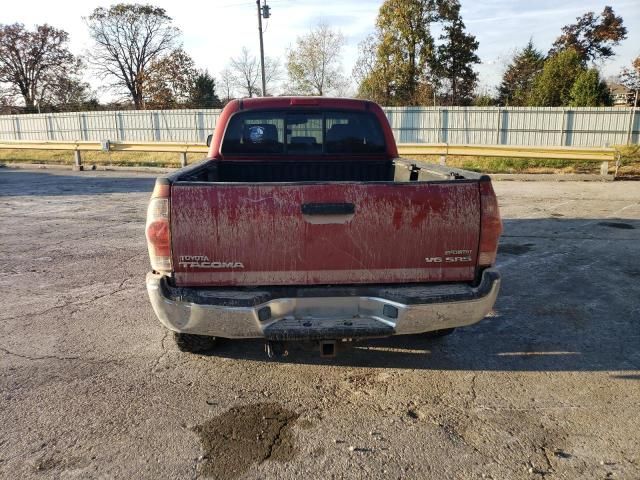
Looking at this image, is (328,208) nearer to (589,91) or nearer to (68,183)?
(68,183)

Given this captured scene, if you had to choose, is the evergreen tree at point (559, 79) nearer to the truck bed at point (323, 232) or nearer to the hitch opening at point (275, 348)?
the truck bed at point (323, 232)

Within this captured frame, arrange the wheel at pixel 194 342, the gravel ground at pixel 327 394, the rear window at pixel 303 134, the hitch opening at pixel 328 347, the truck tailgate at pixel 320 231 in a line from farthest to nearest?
the rear window at pixel 303 134 < the wheel at pixel 194 342 < the hitch opening at pixel 328 347 < the truck tailgate at pixel 320 231 < the gravel ground at pixel 327 394

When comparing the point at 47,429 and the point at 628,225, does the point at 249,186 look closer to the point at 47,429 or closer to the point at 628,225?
the point at 47,429

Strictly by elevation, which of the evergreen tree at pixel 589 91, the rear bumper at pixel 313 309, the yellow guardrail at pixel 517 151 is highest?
the evergreen tree at pixel 589 91

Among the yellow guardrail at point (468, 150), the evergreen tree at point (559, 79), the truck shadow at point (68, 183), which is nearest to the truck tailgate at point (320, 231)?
the truck shadow at point (68, 183)

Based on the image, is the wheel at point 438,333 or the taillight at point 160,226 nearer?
the taillight at point 160,226

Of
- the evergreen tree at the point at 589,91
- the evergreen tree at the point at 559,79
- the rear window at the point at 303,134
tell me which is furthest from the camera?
the evergreen tree at the point at 559,79

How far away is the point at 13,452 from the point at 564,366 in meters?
3.63

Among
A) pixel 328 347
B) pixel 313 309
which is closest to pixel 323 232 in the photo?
pixel 313 309

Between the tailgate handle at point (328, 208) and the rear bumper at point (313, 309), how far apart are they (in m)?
0.49

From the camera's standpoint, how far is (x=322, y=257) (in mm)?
2990

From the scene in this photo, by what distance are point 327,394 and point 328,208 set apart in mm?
1271

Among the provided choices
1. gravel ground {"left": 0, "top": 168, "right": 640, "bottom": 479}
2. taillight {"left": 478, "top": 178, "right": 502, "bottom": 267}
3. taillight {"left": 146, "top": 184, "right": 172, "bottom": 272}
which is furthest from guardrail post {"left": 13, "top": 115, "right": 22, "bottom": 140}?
taillight {"left": 478, "top": 178, "right": 502, "bottom": 267}

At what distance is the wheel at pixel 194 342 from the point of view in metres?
3.60
